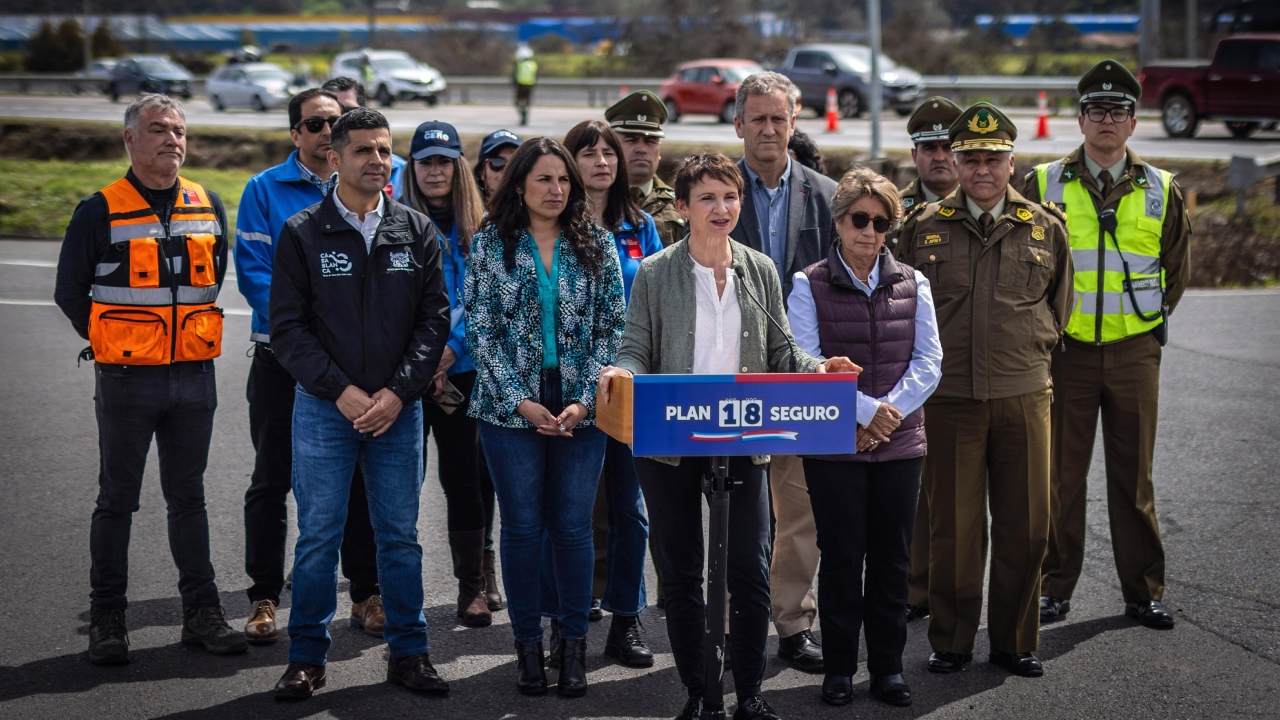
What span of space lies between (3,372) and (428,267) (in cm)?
695

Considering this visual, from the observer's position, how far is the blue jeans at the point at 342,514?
4.83 metres

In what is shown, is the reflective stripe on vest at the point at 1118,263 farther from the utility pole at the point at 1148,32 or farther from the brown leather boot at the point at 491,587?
the utility pole at the point at 1148,32

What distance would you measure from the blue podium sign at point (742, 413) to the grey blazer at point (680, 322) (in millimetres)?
458

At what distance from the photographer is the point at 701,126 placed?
30141 millimetres

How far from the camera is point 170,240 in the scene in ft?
17.3

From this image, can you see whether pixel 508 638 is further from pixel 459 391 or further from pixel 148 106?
pixel 148 106

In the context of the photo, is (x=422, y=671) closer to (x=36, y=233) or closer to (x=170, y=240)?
(x=170, y=240)

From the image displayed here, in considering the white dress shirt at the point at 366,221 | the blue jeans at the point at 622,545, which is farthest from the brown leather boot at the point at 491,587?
the white dress shirt at the point at 366,221

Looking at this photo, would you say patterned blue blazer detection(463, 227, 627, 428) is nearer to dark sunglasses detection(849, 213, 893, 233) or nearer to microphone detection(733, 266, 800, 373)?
microphone detection(733, 266, 800, 373)

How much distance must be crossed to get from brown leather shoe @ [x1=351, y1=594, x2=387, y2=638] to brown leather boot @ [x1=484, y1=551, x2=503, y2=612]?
1.67 feet

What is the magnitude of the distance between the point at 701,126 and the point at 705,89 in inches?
91.2

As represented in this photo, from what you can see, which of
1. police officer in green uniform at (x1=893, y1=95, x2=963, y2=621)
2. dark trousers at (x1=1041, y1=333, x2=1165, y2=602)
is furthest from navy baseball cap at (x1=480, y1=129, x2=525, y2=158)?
dark trousers at (x1=1041, y1=333, x2=1165, y2=602)

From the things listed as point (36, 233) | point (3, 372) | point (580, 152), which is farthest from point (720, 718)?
point (36, 233)

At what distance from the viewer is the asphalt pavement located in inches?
186
